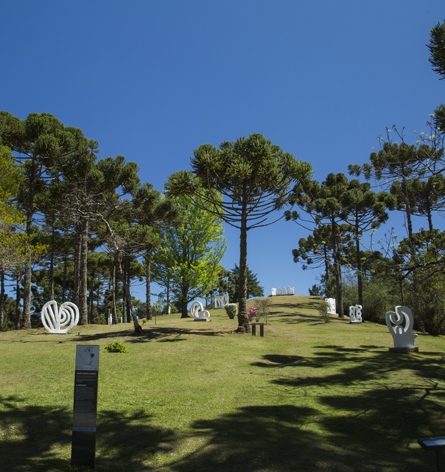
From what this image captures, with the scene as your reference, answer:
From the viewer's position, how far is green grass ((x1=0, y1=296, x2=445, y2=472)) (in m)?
4.79

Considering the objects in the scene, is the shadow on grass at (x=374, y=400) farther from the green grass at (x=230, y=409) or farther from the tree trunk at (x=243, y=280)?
the tree trunk at (x=243, y=280)

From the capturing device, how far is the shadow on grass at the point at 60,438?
4664 mm

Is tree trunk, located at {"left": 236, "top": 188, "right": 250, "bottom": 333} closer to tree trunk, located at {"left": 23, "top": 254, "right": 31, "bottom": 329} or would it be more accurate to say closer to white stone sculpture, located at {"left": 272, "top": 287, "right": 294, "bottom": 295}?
A: tree trunk, located at {"left": 23, "top": 254, "right": 31, "bottom": 329}

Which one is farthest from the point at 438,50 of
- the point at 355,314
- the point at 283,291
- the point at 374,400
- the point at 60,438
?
the point at 283,291

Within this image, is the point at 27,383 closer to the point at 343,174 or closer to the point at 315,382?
the point at 315,382

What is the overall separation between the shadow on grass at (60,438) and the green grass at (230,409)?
17 millimetres

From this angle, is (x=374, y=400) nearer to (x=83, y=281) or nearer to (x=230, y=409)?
(x=230, y=409)

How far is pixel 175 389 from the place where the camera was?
812cm

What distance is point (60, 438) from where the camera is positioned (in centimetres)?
548

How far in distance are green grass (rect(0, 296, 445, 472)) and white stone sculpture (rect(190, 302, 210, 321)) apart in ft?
34.3

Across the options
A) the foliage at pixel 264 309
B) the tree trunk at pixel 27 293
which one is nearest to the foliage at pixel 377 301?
the foliage at pixel 264 309

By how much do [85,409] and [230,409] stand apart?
11.0 feet

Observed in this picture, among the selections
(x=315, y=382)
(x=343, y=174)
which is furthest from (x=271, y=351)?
(x=343, y=174)

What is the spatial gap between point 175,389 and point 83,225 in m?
16.4
